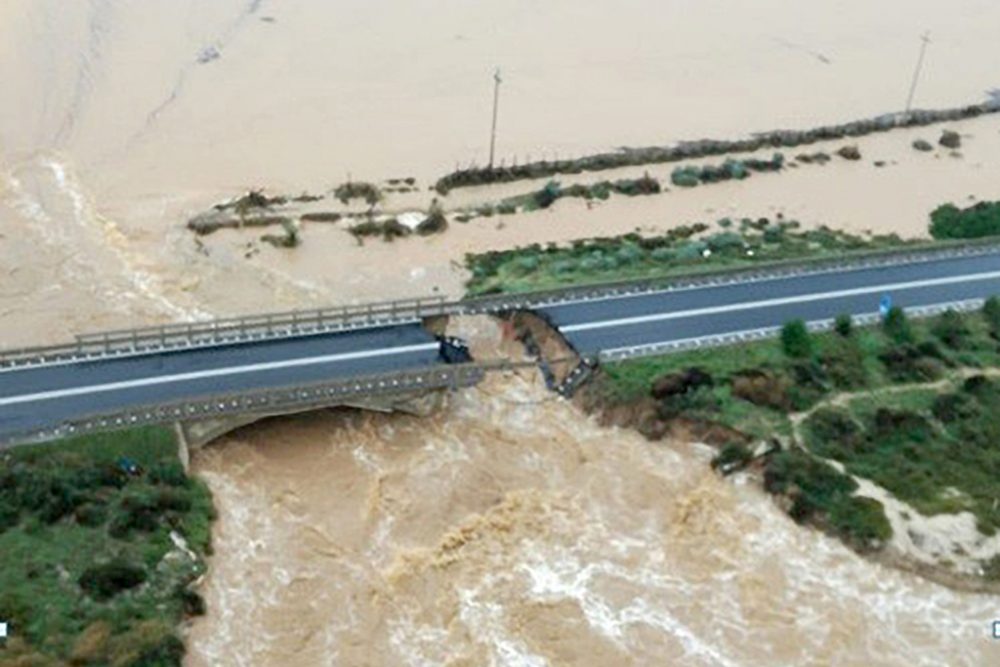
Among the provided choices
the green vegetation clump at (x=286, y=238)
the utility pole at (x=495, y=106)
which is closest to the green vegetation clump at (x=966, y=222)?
the utility pole at (x=495, y=106)

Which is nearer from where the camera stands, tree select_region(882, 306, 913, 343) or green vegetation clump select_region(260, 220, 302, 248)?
tree select_region(882, 306, 913, 343)

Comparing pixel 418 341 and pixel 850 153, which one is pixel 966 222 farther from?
pixel 418 341

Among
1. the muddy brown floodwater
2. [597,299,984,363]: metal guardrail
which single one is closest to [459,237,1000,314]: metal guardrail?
[597,299,984,363]: metal guardrail

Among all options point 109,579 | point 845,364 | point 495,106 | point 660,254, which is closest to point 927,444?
point 845,364

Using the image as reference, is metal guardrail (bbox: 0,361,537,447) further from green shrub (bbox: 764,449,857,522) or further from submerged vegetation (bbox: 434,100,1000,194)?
submerged vegetation (bbox: 434,100,1000,194)

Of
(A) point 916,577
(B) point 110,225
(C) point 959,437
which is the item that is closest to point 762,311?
(C) point 959,437

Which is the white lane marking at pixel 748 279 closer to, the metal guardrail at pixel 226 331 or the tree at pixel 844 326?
the tree at pixel 844 326

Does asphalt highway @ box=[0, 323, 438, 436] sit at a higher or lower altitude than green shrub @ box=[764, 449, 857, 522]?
higher
